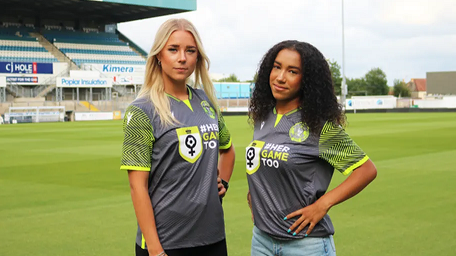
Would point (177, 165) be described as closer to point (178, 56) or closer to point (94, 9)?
point (178, 56)

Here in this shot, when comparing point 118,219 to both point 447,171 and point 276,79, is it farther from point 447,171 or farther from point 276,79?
point 447,171

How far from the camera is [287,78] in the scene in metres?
3.13

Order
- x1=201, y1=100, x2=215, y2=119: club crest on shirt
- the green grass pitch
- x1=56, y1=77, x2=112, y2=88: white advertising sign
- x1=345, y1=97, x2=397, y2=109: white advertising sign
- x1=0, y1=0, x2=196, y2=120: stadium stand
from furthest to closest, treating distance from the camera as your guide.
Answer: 1. x1=345, y1=97, x2=397, y2=109: white advertising sign
2. x1=56, y1=77, x2=112, y2=88: white advertising sign
3. x1=0, y1=0, x2=196, y2=120: stadium stand
4. the green grass pitch
5. x1=201, y1=100, x2=215, y2=119: club crest on shirt

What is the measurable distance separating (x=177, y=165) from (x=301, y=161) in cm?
64

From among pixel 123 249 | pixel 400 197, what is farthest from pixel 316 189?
pixel 400 197

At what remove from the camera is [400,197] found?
358 inches

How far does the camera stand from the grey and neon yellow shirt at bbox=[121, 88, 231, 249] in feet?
9.87

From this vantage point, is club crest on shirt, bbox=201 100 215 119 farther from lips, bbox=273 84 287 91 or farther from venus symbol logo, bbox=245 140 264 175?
lips, bbox=273 84 287 91

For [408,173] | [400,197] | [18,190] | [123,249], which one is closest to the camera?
[123,249]

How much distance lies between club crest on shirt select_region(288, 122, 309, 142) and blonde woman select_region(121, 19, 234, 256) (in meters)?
0.43

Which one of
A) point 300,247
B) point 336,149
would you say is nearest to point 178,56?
point 336,149

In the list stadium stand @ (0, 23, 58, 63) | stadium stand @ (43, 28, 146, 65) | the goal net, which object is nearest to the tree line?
stadium stand @ (43, 28, 146, 65)

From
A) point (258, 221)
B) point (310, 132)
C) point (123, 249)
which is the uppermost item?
point (310, 132)

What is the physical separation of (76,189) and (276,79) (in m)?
8.18
